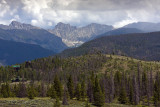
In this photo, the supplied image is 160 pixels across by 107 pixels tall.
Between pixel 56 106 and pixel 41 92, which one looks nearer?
pixel 56 106

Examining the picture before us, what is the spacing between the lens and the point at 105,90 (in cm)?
12400

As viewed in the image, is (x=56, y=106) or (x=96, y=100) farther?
(x=96, y=100)

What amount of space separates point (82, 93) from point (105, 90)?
55.5ft

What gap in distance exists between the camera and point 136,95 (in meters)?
122

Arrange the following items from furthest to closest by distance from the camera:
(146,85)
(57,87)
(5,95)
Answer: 1. (146,85)
2. (5,95)
3. (57,87)

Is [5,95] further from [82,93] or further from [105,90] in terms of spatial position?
[105,90]

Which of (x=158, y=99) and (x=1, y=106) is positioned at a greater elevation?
(x=1, y=106)

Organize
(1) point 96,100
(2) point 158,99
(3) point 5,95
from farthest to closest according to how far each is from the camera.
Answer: (3) point 5,95, (2) point 158,99, (1) point 96,100

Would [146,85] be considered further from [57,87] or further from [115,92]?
[57,87]

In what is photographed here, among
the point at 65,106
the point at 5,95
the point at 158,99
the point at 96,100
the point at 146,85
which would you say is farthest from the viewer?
the point at 146,85

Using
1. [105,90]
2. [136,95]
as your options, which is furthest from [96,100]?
[136,95]

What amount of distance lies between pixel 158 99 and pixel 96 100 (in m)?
50.3

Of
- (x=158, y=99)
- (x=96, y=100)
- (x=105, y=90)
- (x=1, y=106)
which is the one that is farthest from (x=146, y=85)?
(x=1, y=106)

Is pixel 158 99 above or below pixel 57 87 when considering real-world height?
below
